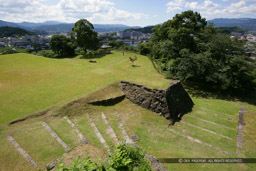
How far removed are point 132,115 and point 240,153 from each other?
24.7ft

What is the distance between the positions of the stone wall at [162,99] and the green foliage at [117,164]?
7973 millimetres

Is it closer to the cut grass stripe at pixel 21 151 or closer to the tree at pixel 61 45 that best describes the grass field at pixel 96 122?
the cut grass stripe at pixel 21 151

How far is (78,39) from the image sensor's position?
3503 cm

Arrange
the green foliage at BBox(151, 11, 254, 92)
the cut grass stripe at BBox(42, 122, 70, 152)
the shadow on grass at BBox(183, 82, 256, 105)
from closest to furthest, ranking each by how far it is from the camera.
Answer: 1. the cut grass stripe at BBox(42, 122, 70, 152)
2. the green foliage at BBox(151, 11, 254, 92)
3. the shadow on grass at BBox(183, 82, 256, 105)

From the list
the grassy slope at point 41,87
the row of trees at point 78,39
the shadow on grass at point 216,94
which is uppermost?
the row of trees at point 78,39

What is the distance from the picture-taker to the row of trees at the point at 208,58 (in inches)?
676

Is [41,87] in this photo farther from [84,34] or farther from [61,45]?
[61,45]

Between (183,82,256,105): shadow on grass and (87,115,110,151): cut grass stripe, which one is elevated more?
→ (87,115,110,151): cut grass stripe

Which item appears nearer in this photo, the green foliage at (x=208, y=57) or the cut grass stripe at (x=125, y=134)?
the cut grass stripe at (x=125, y=134)

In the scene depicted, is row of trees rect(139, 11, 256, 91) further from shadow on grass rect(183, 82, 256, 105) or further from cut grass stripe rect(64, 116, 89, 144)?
cut grass stripe rect(64, 116, 89, 144)

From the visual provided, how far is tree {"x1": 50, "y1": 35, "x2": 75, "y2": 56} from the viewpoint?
3576 centimetres

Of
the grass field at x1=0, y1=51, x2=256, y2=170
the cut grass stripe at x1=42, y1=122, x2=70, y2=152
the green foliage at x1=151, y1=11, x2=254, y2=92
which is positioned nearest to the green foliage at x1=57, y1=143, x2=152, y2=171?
the grass field at x1=0, y1=51, x2=256, y2=170

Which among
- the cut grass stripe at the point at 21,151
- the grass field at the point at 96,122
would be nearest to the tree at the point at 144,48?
the grass field at the point at 96,122

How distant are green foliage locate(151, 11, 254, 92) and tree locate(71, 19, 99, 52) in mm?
21042
